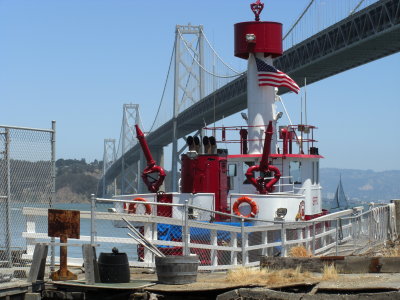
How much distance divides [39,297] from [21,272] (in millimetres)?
1221

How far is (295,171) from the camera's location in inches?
803

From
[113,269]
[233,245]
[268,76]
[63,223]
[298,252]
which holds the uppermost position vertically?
[268,76]

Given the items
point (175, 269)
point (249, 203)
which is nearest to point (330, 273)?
point (175, 269)

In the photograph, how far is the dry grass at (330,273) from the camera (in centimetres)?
1244

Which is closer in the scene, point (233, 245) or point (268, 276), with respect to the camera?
point (268, 276)

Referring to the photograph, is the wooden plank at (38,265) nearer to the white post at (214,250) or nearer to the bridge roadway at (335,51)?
the white post at (214,250)

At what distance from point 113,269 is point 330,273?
9.93ft

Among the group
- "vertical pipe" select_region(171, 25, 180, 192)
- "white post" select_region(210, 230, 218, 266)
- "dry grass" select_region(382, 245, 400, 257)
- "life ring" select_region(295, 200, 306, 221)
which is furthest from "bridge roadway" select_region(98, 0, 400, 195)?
"white post" select_region(210, 230, 218, 266)

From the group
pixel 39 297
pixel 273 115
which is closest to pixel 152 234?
pixel 39 297

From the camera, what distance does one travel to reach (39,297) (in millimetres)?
11898

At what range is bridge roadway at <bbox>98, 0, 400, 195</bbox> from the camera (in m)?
43.8

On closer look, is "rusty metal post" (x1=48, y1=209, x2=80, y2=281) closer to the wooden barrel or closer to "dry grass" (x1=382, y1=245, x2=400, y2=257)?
the wooden barrel

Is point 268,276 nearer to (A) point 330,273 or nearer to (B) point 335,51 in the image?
(A) point 330,273

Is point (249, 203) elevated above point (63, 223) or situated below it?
above
